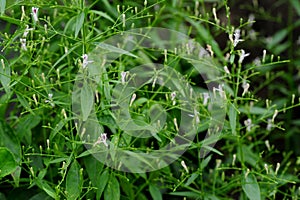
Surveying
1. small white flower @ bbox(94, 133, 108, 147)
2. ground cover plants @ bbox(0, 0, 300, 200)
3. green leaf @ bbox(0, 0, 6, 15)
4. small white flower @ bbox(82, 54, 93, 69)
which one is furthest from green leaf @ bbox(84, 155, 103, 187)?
green leaf @ bbox(0, 0, 6, 15)

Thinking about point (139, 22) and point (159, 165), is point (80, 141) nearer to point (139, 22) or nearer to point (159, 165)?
point (159, 165)

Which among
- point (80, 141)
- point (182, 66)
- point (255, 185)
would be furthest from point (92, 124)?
point (182, 66)

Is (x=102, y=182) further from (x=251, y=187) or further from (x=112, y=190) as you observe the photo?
(x=251, y=187)

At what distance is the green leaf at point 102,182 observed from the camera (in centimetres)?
148

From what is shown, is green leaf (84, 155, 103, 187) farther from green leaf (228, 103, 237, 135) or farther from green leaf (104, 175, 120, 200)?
green leaf (228, 103, 237, 135)

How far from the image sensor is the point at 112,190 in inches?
58.7

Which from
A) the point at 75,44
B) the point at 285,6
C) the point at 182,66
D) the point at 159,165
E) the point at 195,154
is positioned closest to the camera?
the point at 75,44

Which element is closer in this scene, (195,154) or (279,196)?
(195,154)

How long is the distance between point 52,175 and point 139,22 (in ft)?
2.10

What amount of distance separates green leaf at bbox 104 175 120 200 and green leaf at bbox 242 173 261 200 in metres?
0.32

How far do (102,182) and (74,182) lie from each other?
0.25ft

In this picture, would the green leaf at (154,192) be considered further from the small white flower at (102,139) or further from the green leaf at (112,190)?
the small white flower at (102,139)

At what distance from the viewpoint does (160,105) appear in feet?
5.48

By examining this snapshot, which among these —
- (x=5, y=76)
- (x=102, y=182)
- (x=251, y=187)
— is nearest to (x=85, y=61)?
(x=5, y=76)
